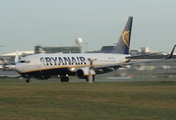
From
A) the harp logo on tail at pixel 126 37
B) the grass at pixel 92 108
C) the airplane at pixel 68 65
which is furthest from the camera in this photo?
the harp logo on tail at pixel 126 37

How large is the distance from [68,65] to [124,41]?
11.6 meters

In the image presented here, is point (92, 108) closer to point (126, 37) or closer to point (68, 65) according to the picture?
point (68, 65)

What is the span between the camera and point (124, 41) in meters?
65.4

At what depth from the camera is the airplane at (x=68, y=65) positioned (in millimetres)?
54625

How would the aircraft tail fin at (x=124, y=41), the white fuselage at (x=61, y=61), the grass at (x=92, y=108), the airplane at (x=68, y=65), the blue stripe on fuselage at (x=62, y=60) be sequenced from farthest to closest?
the aircraft tail fin at (x=124, y=41) → the blue stripe on fuselage at (x=62, y=60) → the airplane at (x=68, y=65) → the white fuselage at (x=61, y=61) → the grass at (x=92, y=108)

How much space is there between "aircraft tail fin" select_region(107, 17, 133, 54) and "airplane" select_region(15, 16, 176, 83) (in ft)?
4.69

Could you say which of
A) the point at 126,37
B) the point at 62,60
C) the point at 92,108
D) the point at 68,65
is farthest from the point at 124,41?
the point at 92,108

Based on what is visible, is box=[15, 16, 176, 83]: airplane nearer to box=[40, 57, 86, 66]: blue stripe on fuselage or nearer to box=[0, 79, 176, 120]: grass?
box=[40, 57, 86, 66]: blue stripe on fuselage

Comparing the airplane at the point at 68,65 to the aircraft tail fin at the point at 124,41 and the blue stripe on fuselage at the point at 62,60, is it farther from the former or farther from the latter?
the aircraft tail fin at the point at 124,41

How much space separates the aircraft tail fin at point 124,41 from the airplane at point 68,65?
143 centimetres

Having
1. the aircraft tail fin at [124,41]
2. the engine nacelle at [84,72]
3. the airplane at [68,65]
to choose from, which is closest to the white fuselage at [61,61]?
the airplane at [68,65]

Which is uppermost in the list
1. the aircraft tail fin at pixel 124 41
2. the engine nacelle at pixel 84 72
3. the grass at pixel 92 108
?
the aircraft tail fin at pixel 124 41

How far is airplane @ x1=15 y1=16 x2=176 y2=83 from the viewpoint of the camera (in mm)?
54625

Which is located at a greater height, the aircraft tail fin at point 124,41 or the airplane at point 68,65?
the aircraft tail fin at point 124,41
